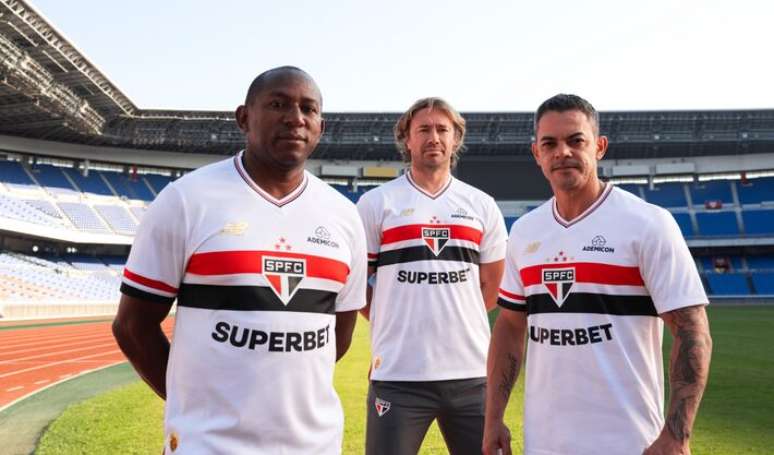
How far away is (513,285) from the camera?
2705 millimetres

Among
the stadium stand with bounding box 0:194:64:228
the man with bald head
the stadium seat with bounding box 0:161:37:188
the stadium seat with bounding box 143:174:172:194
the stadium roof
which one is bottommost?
the man with bald head

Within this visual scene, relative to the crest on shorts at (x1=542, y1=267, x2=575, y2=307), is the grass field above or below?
below

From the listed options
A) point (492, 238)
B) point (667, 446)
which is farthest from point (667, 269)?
point (492, 238)

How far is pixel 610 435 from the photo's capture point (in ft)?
7.04

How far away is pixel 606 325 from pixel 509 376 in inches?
27.5

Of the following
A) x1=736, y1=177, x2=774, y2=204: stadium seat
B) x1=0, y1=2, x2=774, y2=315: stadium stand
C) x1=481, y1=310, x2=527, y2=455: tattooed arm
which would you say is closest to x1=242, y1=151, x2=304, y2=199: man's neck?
x1=481, y1=310, x2=527, y2=455: tattooed arm

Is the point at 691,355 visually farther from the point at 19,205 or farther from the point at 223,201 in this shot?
the point at 19,205

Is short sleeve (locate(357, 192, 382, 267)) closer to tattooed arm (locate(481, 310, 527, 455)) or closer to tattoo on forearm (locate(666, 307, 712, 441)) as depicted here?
tattooed arm (locate(481, 310, 527, 455))

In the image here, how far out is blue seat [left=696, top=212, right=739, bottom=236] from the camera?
41.3 metres

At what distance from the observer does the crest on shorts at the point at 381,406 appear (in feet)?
10.5

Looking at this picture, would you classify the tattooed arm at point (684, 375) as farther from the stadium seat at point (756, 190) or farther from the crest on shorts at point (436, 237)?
the stadium seat at point (756, 190)

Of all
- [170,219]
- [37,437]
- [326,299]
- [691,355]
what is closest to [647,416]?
[691,355]

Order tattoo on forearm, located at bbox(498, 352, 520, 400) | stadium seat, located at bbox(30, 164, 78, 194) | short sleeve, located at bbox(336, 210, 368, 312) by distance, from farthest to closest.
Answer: stadium seat, located at bbox(30, 164, 78, 194) < tattoo on forearm, located at bbox(498, 352, 520, 400) < short sleeve, located at bbox(336, 210, 368, 312)

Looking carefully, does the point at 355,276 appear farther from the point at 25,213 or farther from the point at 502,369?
the point at 25,213
